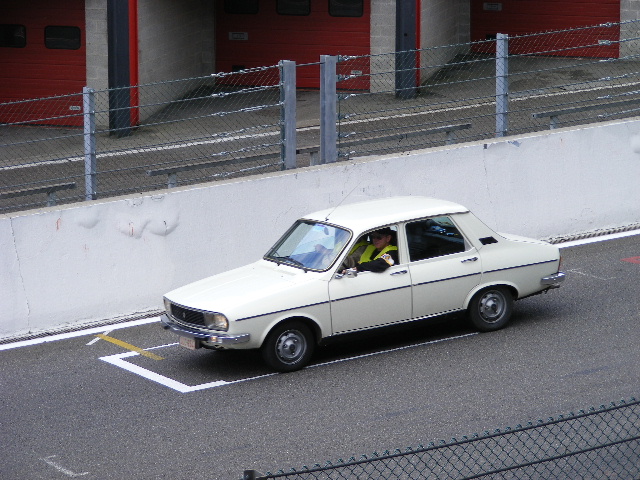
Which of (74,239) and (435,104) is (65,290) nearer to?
(74,239)

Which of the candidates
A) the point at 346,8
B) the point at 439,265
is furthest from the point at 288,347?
the point at 346,8

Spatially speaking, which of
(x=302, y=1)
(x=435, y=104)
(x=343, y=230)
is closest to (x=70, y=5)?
(x=302, y=1)

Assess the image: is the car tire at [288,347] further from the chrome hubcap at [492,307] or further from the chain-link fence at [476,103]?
the chain-link fence at [476,103]

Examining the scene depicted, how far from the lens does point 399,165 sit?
48.7 ft

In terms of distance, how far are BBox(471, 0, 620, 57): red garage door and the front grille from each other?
47.8ft

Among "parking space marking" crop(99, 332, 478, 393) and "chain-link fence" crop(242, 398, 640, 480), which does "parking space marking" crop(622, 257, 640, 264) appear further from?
"chain-link fence" crop(242, 398, 640, 480)

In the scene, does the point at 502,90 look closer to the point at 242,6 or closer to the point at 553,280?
the point at 553,280

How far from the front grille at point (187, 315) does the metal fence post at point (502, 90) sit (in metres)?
5.99

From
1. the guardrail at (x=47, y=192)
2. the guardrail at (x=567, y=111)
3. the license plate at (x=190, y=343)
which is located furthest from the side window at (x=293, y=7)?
the license plate at (x=190, y=343)

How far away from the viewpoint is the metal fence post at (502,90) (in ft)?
51.0

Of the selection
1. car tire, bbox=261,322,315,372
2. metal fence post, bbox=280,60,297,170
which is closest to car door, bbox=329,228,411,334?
car tire, bbox=261,322,315,372

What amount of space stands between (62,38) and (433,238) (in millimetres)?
12921

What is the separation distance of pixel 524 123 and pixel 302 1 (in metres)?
9.16

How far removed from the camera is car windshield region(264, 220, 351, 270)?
38.4 feet
